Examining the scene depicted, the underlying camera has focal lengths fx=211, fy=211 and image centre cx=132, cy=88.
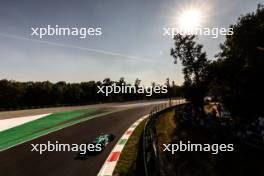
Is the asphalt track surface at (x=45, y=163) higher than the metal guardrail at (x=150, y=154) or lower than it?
lower

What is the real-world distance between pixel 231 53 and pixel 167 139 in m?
11.6

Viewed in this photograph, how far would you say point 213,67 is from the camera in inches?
922

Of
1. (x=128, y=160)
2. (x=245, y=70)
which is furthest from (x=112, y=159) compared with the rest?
(x=245, y=70)

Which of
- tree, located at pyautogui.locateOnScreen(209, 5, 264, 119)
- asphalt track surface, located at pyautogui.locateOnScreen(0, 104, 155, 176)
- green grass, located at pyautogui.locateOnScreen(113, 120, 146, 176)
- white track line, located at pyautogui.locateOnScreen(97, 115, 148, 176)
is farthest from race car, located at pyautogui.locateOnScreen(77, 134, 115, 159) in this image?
tree, located at pyautogui.locateOnScreen(209, 5, 264, 119)

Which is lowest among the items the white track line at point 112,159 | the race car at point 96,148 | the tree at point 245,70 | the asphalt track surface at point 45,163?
the white track line at point 112,159

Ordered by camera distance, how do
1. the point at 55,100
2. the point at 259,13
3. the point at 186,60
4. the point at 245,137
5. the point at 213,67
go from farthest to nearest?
the point at 55,100
the point at 186,60
the point at 213,67
the point at 259,13
the point at 245,137

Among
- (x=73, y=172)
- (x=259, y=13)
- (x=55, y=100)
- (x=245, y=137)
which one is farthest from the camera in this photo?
(x=55, y=100)

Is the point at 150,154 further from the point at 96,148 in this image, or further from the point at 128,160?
the point at 96,148

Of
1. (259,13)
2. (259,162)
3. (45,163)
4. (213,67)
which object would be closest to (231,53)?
(213,67)

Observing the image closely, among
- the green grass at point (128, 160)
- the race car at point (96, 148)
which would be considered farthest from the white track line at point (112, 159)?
the race car at point (96, 148)

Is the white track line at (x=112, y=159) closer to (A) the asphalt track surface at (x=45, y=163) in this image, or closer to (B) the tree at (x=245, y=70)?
(A) the asphalt track surface at (x=45, y=163)

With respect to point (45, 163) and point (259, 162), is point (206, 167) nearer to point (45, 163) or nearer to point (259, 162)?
point (259, 162)

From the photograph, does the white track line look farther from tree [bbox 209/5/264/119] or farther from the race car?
tree [bbox 209/5/264/119]

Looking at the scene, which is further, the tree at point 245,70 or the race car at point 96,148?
the tree at point 245,70
